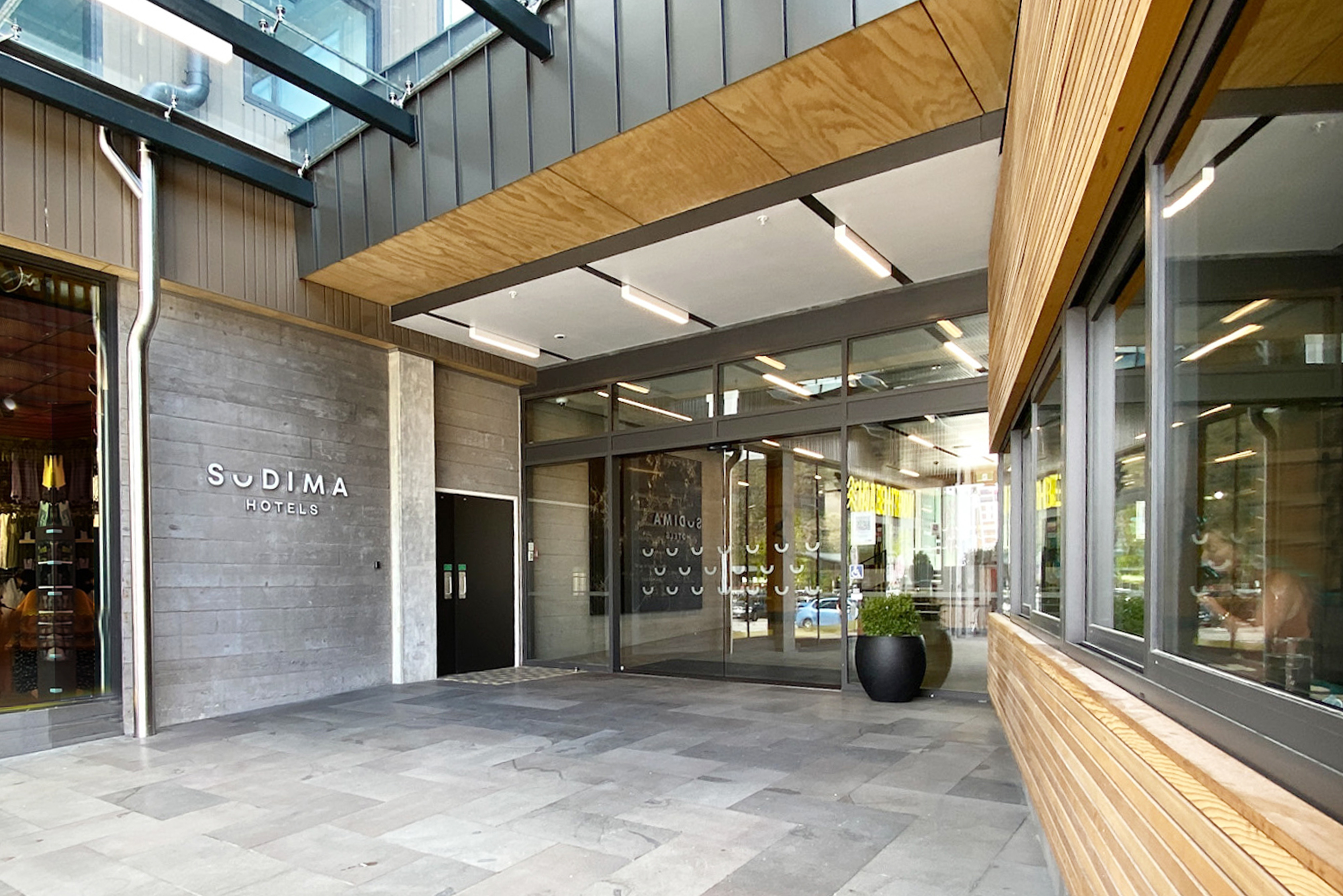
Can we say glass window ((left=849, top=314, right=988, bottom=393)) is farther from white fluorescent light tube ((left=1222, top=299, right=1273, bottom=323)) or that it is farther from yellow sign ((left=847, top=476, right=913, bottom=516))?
white fluorescent light tube ((left=1222, top=299, right=1273, bottom=323))

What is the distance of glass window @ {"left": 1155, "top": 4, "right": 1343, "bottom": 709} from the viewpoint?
1.08m

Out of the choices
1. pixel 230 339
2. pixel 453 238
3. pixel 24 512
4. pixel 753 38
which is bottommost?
pixel 24 512

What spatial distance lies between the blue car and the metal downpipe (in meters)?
5.52

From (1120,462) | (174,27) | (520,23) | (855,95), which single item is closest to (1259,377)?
(1120,462)

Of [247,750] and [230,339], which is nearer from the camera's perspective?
[247,750]

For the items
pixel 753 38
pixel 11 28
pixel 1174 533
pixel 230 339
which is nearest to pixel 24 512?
pixel 230 339

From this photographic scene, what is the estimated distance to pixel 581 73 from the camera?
16.8 ft

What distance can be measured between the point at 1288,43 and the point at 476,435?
9.03 m

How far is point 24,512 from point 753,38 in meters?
5.95

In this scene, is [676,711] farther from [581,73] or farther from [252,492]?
[581,73]

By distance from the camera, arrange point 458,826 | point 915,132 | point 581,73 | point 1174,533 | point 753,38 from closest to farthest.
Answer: point 1174,533
point 458,826
point 753,38
point 915,132
point 581,73

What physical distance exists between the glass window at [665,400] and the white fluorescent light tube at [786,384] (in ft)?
2.18

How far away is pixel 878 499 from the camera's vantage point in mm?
7648

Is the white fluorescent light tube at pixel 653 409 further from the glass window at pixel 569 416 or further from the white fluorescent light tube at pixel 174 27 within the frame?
the white fluorescent light tube at pixel 174 27
